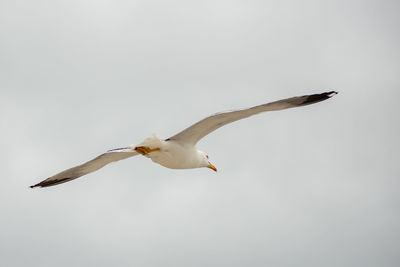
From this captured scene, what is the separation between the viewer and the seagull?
1432 centimetres

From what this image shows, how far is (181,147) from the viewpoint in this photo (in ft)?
51.0

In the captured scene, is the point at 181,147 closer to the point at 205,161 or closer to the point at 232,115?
the point at 205,161

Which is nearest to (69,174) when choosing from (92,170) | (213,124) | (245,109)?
(92,170)

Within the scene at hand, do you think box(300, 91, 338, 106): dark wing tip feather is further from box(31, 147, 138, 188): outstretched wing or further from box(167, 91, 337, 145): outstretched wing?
box(31, 147, 138, 188): outstretched wing

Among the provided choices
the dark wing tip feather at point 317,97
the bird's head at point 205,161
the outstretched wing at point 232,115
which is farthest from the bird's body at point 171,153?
the dark wing tip feather at point 317,97

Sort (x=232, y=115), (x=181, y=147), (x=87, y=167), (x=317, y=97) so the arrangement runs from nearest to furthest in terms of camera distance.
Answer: (x=232, y=115) < (x=317, y=97) < (x=181, y=147) < (x=87, y=167)

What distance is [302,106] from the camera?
1469 cm

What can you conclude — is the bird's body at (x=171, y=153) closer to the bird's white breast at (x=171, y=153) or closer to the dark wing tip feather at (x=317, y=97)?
the bird's white breast at (x=171, y=153)

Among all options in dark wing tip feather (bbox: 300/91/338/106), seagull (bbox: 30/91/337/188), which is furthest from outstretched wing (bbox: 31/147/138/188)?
dark wing tip feather (bbox: 300/91/338/106)

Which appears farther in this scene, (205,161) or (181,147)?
(205,161)

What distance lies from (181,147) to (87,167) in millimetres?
1974

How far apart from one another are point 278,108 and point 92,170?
416cm

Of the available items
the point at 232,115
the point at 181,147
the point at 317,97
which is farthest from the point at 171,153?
the point at 317,97

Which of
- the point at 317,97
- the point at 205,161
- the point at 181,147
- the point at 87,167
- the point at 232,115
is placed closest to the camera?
the point at 232,115
